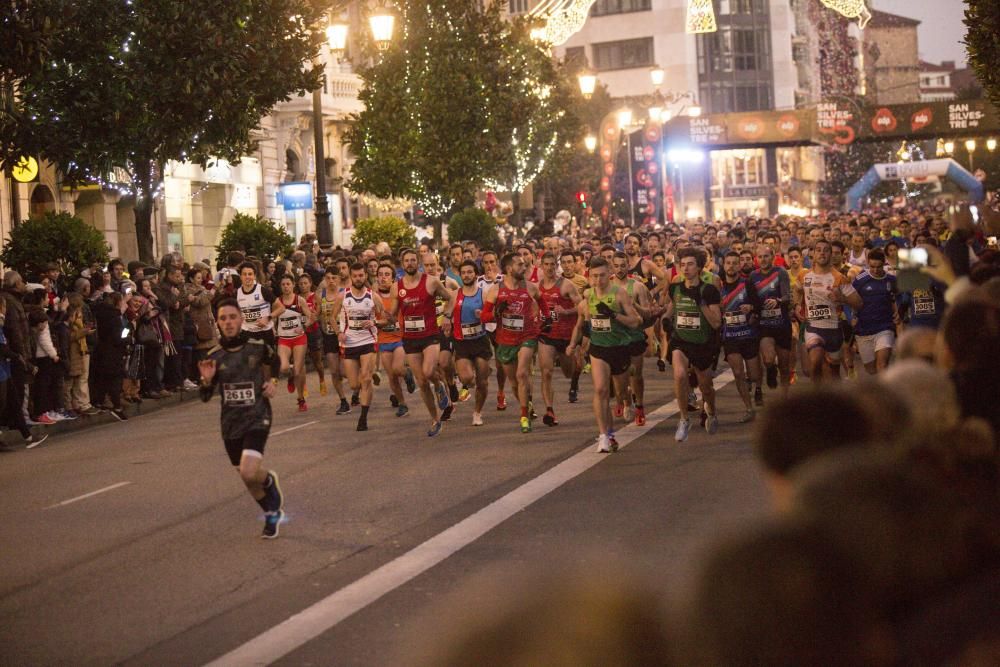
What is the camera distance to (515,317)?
16078 millimetres

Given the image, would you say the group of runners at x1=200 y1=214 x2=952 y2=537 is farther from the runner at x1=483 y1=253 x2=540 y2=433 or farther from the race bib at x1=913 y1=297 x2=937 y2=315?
the race bib at x1=913 y1=297 x2=937 y2=315

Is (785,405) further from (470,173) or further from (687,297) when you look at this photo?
(470,173)

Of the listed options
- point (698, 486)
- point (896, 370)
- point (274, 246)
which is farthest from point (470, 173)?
point (896, 370)

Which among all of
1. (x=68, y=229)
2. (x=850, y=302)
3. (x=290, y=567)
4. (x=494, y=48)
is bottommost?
(x=290, y=567)

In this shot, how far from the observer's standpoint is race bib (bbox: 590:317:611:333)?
46.1ft

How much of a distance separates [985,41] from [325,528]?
60.7 feet

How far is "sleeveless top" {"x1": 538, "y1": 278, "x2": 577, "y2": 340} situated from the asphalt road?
1.15 meters

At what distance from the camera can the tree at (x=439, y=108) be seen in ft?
132

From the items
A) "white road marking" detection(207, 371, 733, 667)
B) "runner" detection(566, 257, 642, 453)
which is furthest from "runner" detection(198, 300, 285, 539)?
"runner" detection(566, 257, 642, 453)

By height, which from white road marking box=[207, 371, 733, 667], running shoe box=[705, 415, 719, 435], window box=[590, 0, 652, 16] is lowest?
white road marking box=[207, 371, 733, 667]

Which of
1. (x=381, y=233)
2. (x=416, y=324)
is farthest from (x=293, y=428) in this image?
(x=381, y=233)

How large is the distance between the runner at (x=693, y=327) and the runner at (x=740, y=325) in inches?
42.3

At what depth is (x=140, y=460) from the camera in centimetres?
1490

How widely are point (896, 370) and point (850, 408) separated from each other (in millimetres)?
949
